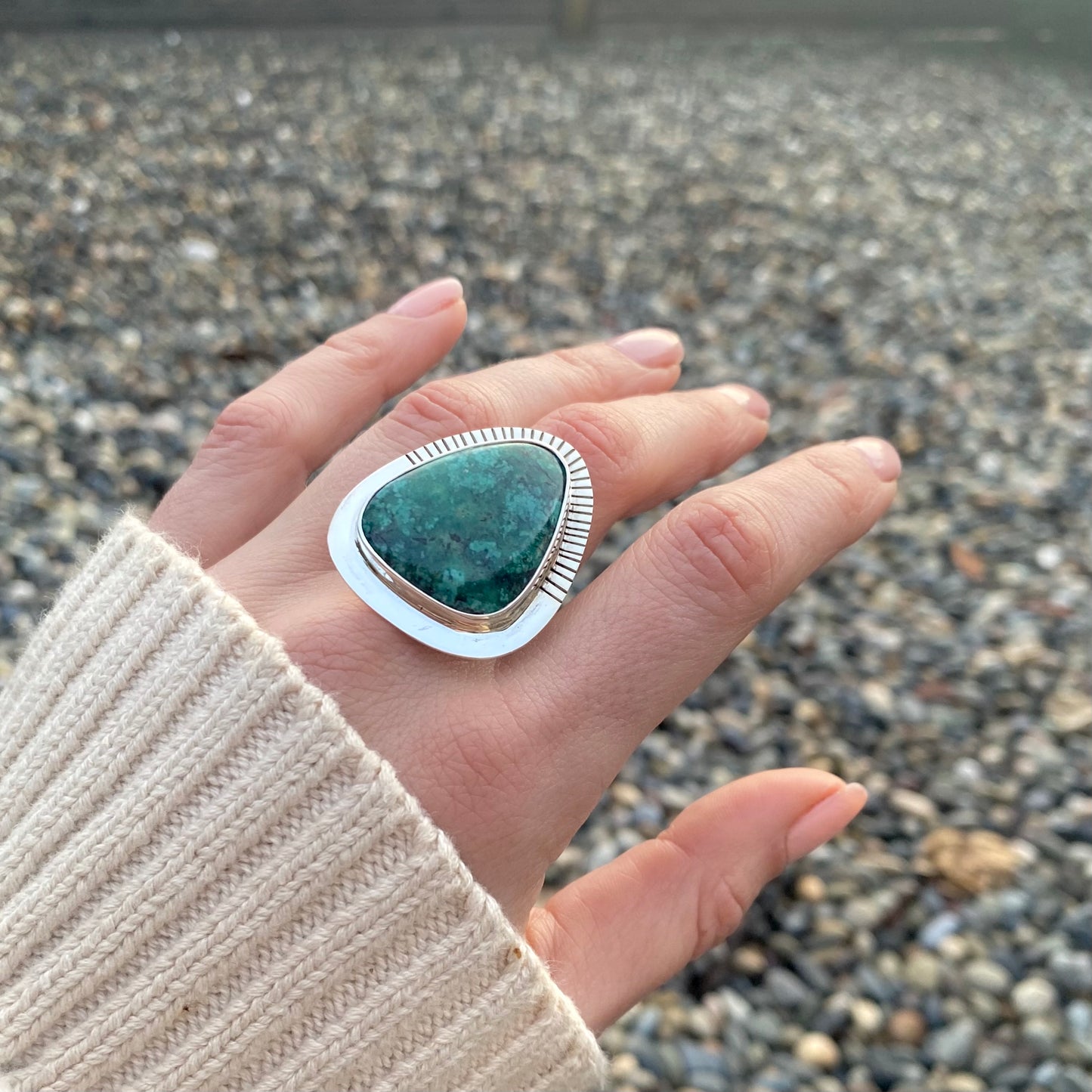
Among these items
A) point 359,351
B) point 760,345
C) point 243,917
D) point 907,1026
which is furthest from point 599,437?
point 760,345

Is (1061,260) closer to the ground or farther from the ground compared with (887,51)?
closer to the ground

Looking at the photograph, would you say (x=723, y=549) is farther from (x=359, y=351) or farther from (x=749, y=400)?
(x=359, y=351)

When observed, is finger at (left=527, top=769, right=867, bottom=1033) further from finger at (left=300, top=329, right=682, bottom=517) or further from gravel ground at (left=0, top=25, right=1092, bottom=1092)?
finger at (left=300, top=329, right=682, bottom=517)

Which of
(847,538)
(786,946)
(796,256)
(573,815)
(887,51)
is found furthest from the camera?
(887,51)

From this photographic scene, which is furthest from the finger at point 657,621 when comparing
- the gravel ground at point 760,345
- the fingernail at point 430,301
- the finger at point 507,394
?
the gravel ground at point 760,345

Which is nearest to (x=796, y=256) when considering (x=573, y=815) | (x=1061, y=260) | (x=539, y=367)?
(x=1061, y=260)

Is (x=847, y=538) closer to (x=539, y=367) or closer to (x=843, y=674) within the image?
(x=539, y=367)

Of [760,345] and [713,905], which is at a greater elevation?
[713,905]
